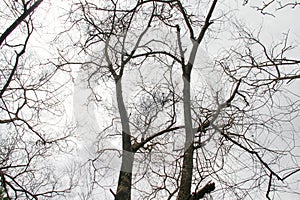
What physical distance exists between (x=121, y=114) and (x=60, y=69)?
1.42 m

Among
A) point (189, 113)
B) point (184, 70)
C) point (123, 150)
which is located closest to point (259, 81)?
point (189, 113)

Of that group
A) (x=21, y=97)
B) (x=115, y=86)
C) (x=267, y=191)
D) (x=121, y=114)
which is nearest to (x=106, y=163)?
(x=121, y=114)

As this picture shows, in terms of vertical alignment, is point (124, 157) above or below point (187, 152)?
above

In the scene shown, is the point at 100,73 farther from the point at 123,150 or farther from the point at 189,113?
the point at 189,113

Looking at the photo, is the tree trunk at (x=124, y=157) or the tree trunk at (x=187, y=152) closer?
the tree trunk at (x=187, y=152)

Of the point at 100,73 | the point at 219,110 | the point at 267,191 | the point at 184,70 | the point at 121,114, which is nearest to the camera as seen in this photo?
the point at 267,191

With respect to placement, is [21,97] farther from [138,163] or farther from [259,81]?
[259,81]

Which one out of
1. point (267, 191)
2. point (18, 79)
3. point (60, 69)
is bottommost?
point (267, 191)

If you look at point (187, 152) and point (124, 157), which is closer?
point (187, 152)

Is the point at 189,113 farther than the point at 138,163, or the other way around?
the point at 138,163

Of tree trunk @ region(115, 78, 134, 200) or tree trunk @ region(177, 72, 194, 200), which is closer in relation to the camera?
tree trunk @ region(177, 72, 194, 200)

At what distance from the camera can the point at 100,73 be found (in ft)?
20.2

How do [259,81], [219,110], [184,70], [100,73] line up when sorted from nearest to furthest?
[259,81] < [219,110] < [184,70] < [100,73]

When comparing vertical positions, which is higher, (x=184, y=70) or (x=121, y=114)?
(x=184, y=70)
